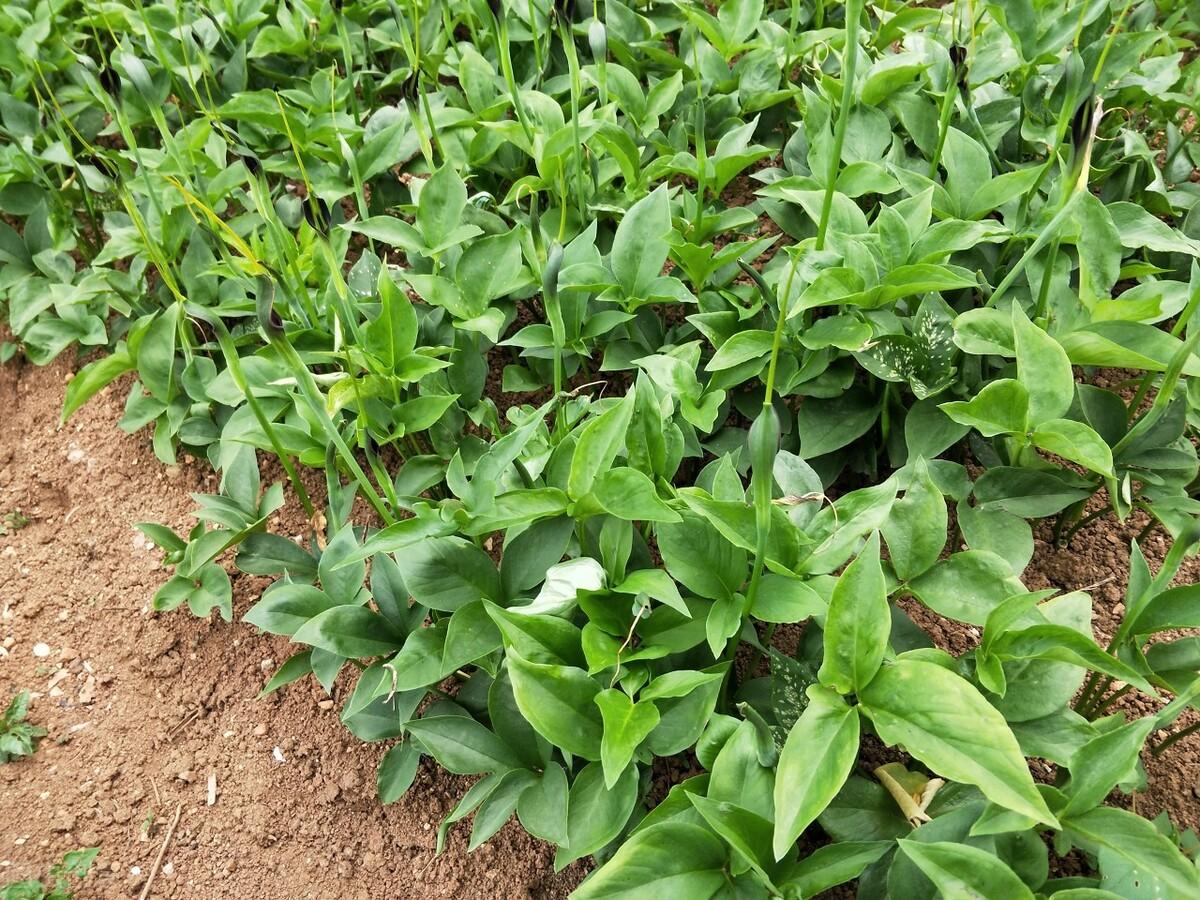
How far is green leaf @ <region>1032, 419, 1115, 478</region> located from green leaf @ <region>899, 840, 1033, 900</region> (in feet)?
1.99

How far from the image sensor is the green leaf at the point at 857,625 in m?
1.16

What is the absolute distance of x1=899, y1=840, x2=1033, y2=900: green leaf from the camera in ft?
3.41

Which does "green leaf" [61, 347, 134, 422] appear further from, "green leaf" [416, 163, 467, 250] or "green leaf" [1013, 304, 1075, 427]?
"green leaf" [1013, 304, 1075, 427]

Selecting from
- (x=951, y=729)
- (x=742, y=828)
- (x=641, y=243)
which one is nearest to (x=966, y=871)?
(x=951, y=729)

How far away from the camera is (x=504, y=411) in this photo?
6.69 feet

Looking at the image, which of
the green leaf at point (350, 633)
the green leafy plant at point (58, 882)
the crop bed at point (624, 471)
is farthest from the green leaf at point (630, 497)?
the green leafy plant at point (58, 882)

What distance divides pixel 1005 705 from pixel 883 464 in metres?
0.62

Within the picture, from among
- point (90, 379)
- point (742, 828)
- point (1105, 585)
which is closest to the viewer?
point (742, 828)

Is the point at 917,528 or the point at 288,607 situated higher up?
the point at 917,528

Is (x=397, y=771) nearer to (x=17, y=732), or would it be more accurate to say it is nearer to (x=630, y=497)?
(x=630, y=497)

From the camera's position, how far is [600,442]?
1.39 meters

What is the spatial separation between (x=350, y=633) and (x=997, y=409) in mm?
1090

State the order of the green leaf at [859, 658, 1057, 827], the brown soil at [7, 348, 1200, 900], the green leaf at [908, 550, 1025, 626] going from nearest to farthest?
1. the green leaf at [859, 658, 1057, 827]
2. the green leaf at [908, 550, 1025, 626]
3. the brown soil at [7, 348, 1200, 900]

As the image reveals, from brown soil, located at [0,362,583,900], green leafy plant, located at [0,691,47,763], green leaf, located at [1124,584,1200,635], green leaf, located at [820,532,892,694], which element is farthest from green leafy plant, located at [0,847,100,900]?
green leaf, located at [1124,584,1200,635]
